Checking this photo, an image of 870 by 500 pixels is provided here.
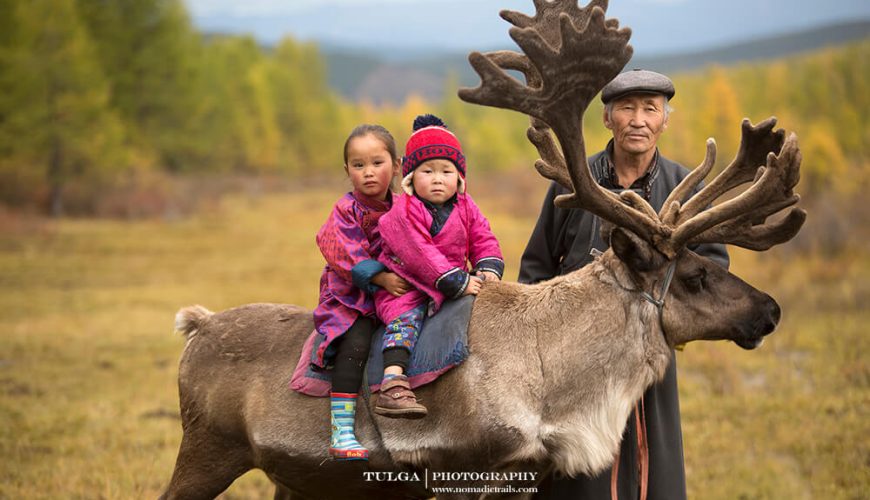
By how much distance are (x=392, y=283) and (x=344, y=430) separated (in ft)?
2.65

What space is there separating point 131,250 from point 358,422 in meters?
23.4

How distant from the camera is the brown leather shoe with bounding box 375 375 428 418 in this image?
4.10 metres

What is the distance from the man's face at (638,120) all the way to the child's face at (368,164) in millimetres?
1431

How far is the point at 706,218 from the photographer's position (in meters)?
4.29

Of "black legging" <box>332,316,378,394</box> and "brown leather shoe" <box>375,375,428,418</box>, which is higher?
"black legging" <box>332,316,378,394</box>

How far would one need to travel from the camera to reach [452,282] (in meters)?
4.35

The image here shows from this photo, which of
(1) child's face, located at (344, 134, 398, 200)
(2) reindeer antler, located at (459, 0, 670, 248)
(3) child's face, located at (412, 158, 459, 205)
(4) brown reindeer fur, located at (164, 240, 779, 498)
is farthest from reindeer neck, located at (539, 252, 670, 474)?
(1) child's face, located at (344, 134, 398, 200)

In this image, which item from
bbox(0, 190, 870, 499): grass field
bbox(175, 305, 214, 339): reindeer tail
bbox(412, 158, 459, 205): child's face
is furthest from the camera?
bbox(0, 190, 870, 499): grass field

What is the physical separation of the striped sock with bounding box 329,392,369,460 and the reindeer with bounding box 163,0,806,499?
0.08m

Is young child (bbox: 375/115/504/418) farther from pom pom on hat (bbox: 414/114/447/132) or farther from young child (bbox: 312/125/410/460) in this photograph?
young child (bbox: 312/125/410/460)

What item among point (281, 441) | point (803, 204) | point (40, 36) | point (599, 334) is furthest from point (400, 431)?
point (40, 36)

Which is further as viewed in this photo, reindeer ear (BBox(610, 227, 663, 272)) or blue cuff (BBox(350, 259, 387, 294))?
blue cuff (BBox(350, 259, 387, 294))

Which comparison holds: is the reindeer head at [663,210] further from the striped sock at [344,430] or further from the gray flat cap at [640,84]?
the striped sock at [344,430]

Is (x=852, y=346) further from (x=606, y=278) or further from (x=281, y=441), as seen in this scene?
(x=281, y=441)
